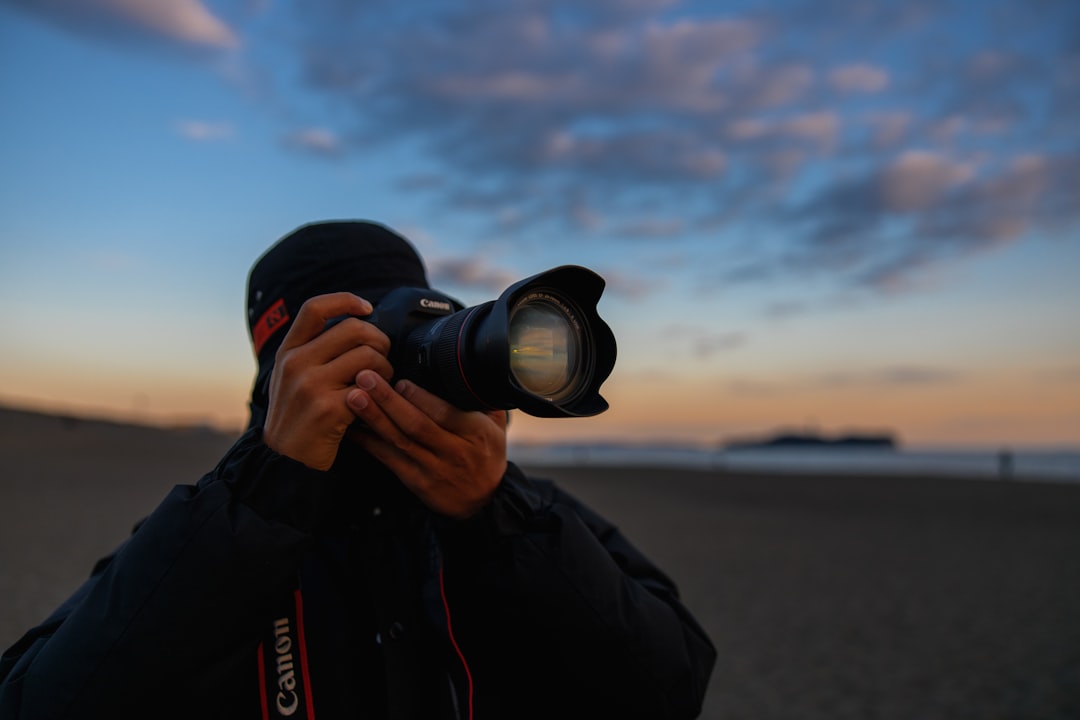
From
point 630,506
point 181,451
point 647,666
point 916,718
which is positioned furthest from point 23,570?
point 181,451

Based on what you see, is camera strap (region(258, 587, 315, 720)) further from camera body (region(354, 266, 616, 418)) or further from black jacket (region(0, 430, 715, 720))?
camera body (region(354, 266, 616, 418))

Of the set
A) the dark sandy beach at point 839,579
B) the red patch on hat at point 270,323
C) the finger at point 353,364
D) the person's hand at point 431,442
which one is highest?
the red patch on hat at point 270,323

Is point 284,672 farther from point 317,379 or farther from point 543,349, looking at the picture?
point 543,349

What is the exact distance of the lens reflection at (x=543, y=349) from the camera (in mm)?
1142

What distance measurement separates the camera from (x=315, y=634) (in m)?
1.20

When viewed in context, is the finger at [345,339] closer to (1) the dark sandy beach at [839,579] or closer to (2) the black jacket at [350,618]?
(2) the black jacket at [350,618]

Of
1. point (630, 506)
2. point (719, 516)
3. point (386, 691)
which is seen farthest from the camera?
point (630, 506)

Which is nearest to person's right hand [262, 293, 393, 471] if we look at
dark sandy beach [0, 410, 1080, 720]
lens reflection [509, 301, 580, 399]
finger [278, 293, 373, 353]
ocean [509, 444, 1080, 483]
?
finger [278, 293, 373, 353]

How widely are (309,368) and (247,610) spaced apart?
0.35m

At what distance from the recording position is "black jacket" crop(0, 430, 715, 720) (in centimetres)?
102

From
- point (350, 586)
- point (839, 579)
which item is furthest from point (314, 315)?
point (839, 579)

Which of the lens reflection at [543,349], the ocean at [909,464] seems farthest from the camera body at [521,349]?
the ocean at [909,464]

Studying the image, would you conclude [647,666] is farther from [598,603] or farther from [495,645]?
[495,645]

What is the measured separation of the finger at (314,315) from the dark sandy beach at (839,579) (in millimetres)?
4566
